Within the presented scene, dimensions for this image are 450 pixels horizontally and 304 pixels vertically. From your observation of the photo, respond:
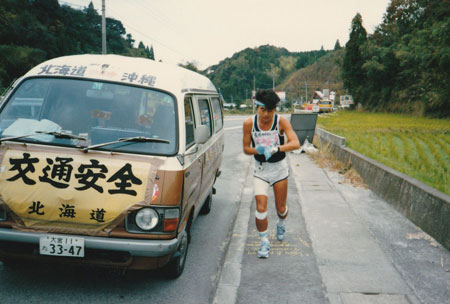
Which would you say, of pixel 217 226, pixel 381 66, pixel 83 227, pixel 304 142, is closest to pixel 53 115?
pixel 83 227

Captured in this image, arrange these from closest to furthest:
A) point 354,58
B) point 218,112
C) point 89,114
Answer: point 89,114, point 218,112, point 354,58

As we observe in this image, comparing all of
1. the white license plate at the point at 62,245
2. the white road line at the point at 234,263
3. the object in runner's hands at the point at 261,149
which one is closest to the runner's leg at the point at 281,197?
the object in runner's hands at the point at 261,149

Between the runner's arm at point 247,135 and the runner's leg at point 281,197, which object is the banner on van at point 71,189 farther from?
the runner's leg at point 281,197

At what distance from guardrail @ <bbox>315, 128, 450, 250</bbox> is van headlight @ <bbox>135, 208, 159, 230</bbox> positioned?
3512 mm

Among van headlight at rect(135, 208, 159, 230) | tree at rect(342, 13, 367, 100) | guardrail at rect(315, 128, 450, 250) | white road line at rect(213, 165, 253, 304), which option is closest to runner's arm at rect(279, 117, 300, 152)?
white road line at rect(213, 165, 253, 304)

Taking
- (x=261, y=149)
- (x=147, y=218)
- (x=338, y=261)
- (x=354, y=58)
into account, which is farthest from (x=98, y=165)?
(x=354, y=58)

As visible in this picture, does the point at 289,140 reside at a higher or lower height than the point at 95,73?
lower

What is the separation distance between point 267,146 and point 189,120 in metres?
0.92

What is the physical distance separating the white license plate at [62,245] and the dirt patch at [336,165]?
6381mm

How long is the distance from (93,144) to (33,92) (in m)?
1.06

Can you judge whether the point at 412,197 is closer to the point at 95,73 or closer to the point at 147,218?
the point at 147,218

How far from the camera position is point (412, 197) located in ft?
19.1

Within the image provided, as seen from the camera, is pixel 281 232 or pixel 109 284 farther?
pixel 281 232

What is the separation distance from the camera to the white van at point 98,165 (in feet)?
10.9
